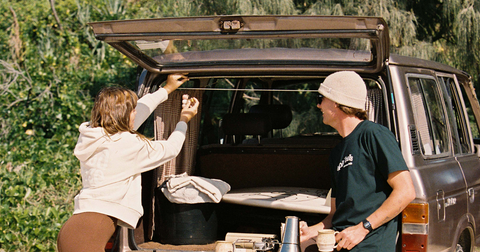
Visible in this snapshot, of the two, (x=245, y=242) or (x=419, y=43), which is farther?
(x=419, y=43)

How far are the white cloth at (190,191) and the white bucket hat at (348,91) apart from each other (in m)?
1.53

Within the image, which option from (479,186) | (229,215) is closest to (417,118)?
(479,186)

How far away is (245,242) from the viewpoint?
8.85 ft

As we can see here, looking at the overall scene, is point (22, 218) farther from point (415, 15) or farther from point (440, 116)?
point (415, 15)

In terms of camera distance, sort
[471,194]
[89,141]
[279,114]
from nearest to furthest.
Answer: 1. [89,141]
2. [471,194]
3. [279,114]

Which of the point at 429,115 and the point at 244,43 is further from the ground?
the point at 244,43

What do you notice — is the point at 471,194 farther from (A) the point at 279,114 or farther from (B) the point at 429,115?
(A) the point at 279,114

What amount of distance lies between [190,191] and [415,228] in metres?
1.62

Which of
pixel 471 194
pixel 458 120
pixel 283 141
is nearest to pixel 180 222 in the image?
pixel 283 141

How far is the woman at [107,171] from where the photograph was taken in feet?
8.96

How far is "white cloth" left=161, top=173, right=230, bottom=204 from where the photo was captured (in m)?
3.76

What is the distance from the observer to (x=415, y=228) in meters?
2.84

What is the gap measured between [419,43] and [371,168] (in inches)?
218

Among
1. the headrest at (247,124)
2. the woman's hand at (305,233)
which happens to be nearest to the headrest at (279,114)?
the headrest at (247,124)
